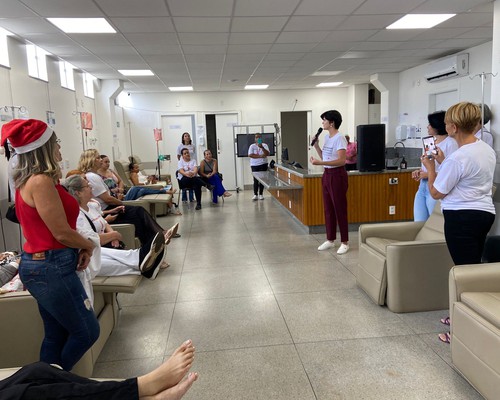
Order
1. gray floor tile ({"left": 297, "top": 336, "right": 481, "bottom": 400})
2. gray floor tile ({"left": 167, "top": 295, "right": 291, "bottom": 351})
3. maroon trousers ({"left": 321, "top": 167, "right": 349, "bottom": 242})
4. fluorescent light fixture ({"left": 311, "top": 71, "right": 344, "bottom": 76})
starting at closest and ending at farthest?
1. gray floor tile ({"left": 297, "top": 336, "right": 481, "bottom": 400})
2. gray floor tile ({"left": 167, "top": 295, "right": 291, "bottom": 351})
3. maroon trousers ({"left": 321, "top": 167, "right": 349, "bottom": 242})
4. fluorescent light fixture ({"left": 311, "top": 71, "right": 344, "bottom": 76})

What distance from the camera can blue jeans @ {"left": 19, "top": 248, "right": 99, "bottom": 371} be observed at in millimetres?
1785

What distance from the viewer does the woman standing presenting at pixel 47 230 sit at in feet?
5.64

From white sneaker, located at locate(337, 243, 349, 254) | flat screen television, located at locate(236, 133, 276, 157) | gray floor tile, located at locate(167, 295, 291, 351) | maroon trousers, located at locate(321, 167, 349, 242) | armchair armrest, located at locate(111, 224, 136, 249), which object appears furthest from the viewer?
flat screen television, located at locate(236, 133, 276, 157)

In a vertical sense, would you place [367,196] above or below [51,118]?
below

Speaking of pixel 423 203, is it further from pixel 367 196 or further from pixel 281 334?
pixel 281 334

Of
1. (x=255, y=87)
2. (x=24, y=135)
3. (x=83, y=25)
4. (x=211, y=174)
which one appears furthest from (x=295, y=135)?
(x=24, y=135)

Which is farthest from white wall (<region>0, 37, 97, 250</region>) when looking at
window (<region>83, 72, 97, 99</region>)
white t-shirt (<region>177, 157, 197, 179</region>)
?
white t-shirt (<region>177, 157, 197, 179</region>)

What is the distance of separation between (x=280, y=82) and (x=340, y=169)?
18.7 ft

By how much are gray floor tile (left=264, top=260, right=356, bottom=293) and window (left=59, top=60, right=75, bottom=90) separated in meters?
4.78

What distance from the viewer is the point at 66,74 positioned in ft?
22.3

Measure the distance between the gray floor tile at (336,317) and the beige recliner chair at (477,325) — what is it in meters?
0.65

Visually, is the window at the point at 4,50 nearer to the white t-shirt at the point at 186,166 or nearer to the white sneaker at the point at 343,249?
the white t-shirt at the point at 186,166

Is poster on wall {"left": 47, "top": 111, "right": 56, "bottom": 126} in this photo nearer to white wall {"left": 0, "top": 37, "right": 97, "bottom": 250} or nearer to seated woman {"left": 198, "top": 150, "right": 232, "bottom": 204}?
white wall {"left": 0, "top": 37, "right": 97, "bottom": 250}

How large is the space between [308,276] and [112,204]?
233 cm
